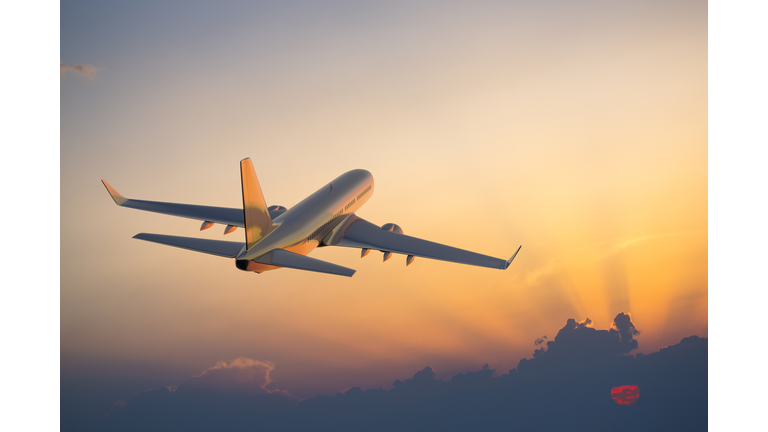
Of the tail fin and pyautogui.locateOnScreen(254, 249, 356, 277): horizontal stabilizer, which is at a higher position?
→ the tail fin

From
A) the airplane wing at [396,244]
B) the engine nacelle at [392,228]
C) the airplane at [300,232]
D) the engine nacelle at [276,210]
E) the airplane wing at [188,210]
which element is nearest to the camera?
the airplane at [300,232]

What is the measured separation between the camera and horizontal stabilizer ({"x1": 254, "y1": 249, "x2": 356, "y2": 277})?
25.7 meters

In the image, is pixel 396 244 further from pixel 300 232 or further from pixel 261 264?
pixel 261 264

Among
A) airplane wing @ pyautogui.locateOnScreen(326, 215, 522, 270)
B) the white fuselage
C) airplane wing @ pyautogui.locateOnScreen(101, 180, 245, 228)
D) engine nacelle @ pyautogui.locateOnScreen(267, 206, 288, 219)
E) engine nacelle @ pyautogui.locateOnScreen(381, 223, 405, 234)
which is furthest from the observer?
engine nacelle @ pyautogui.locateOnScreen(267, 206, 288, 219)

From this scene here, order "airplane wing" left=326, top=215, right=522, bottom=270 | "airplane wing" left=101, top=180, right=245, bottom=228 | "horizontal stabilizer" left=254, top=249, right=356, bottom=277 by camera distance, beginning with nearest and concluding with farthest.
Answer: "horizontal stabilizer" left=254, top=249, right=356, bottom=277 → "airplane wing" left=326, top=215, right=522, bottom=270 → "airplane wing" left=101, top=180, right=245, bottom=228

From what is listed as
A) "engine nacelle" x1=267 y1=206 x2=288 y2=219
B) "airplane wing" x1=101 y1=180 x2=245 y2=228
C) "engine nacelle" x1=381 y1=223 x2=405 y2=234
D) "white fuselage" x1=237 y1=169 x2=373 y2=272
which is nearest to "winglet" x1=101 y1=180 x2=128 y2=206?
"airplane wing" x1=101 y1=180 x2=245 y2=228

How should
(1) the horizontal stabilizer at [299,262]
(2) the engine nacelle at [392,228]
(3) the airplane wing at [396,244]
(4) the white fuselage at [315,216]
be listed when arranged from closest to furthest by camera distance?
(1) the horizontal stabilizer at [299,262]
(4) the white fuselage at [315,216]
(3) the airplane wing at [396,244]
(2) the engine nacelle at [392,228]

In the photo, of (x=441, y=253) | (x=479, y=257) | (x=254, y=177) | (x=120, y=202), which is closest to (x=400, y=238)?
(x=441, y=253)

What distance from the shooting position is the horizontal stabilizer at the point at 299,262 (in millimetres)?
25719

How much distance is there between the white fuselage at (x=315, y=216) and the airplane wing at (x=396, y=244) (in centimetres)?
106

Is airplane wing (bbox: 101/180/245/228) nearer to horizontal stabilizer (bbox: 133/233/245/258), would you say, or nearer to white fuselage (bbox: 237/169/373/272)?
white fuselage (bbox: 237/169/373/272)

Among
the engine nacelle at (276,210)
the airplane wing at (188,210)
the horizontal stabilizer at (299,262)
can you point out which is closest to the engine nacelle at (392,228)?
the engine nacelle at (276,210)

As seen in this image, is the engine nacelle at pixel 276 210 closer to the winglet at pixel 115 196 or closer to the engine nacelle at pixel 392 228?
the engine nacelle at pixel 392 228

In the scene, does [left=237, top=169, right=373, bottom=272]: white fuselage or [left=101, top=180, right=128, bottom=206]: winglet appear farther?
[left=101, top=180, right=128, bottom=206]: winglet
